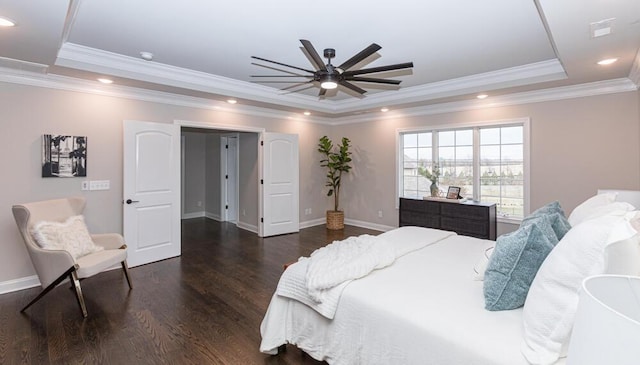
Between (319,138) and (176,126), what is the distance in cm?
321

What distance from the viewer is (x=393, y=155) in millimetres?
6441

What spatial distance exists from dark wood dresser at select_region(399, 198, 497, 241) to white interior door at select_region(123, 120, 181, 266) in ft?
12.7

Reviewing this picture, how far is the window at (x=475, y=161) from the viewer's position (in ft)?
16.6

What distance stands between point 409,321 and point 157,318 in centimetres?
240

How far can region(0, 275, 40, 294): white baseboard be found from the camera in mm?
3594

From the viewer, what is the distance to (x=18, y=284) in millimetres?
3682

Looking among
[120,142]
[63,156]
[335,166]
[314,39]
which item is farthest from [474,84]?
[63,156]

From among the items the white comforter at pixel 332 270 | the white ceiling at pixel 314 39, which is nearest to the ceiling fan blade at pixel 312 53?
the white ceiling at pixel 314 39

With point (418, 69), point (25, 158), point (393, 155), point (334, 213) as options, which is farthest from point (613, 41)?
point (25, 158)

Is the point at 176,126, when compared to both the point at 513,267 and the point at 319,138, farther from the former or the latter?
the point at 513,267

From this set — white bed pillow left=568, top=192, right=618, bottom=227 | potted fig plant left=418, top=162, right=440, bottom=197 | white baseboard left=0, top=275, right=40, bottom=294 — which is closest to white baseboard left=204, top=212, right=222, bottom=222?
white baseboard left=0, top=275, right=40, bottom=294

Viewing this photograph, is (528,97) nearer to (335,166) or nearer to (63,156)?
(335,166)

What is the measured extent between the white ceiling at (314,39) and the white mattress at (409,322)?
2.04 meters

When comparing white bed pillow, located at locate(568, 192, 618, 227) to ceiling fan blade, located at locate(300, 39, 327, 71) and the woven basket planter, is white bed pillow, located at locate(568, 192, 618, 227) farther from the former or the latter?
the woven basket planter
